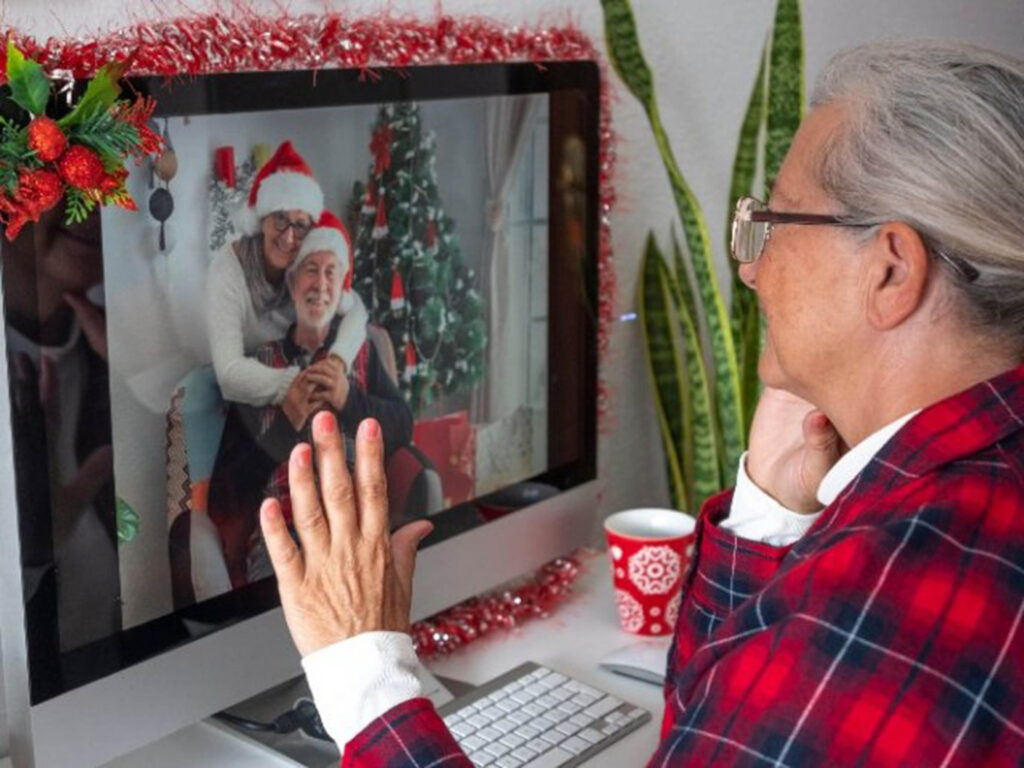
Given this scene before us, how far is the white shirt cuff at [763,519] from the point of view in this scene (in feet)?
4.94

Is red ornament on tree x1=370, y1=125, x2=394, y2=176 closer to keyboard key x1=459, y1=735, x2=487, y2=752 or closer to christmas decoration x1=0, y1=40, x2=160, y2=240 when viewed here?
christmas decoration x1=0, y1=40, x2=160, y2=240

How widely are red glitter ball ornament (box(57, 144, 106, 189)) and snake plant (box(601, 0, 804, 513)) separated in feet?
2.94

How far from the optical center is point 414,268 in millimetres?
1542

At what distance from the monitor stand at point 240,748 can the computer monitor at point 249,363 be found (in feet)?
0.20

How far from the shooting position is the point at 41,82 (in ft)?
3.67

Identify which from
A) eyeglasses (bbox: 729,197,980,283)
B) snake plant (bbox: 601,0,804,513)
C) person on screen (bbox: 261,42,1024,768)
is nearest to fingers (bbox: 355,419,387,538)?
person on screen (bbox: 261,42,1024,768)

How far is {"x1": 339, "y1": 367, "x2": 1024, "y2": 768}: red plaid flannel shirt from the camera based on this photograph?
0.92 m

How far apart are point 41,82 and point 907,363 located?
0.70 metres

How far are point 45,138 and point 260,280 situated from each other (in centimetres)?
29

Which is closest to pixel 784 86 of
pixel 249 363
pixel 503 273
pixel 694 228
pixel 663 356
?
pixel 694 228

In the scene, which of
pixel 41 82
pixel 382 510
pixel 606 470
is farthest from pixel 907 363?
pixel 606 470

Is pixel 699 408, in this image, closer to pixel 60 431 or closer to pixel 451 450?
pixel 451 450

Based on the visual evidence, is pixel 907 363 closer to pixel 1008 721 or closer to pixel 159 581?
pixel 1008 721

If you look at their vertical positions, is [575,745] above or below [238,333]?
below
